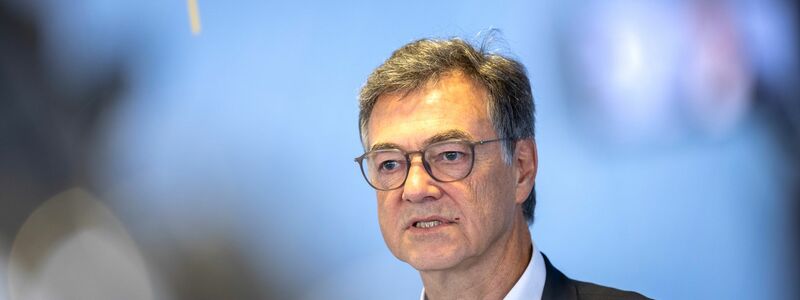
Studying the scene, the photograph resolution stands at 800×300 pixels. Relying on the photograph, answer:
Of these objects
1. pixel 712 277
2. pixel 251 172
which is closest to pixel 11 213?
pixel 251 172

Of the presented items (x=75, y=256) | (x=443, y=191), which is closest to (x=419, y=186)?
(x=443, y=191)

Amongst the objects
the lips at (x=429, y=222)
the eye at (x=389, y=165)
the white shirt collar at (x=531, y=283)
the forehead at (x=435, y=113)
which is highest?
the forehead at (x=435, y=113)

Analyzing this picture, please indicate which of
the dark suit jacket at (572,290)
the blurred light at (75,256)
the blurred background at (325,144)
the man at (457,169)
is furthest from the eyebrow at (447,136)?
the blurred light at (75,256)

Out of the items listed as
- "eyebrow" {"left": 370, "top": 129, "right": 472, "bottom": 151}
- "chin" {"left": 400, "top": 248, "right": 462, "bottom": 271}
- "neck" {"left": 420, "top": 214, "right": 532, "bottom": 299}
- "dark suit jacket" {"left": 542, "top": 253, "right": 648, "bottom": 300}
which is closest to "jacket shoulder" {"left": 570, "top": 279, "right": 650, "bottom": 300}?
"dark suit jacket" {"left": 542, "top": 253, "right": 648, "bottom": 300}

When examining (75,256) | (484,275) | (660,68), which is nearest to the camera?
(484,275)

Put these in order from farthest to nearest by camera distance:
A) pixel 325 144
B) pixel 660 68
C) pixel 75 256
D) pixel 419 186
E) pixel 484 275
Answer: pixel 75 256
pixel 325 144
pixel 660 68
pixel 484 275
pixel 419 186

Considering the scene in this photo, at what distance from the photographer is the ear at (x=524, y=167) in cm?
221

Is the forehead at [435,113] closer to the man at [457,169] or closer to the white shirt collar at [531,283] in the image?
the man at [457,169]

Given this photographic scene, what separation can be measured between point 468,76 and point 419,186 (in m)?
0.27

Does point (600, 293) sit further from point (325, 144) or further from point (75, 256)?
point (75, 256)

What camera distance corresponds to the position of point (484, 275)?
2.14 metres

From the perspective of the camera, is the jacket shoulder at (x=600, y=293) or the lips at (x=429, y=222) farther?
the jacket shoulder at (x=600, y=293)

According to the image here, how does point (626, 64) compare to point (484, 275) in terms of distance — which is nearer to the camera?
point (484, 275)

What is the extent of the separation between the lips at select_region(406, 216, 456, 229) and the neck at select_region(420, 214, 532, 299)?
10 cm
